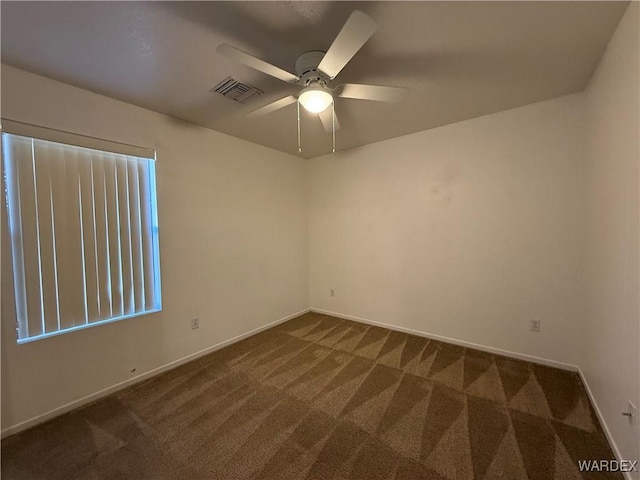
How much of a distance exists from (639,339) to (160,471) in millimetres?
2561

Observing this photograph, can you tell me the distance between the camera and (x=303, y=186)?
157 inches

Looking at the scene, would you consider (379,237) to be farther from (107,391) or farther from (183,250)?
(107,391)

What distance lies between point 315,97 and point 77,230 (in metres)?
2.07

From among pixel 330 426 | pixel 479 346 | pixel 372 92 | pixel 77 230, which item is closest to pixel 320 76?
pixel 372 92

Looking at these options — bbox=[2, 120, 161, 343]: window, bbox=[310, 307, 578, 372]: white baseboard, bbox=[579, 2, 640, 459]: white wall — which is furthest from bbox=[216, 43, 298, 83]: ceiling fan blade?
bbox=[310, 307, 578, 372]: white baseboard

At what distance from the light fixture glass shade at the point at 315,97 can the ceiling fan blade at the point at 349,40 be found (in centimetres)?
13

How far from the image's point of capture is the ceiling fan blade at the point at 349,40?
106 centimetres

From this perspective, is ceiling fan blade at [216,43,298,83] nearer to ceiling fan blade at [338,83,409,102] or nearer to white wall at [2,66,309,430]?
ceiling fan blade at [338,83,409,102]

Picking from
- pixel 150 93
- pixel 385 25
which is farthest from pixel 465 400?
pixel 150 93

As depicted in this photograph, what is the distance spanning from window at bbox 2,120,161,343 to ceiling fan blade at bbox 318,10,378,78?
6.15ft

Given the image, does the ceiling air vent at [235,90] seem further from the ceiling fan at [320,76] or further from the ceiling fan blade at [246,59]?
the ceiling fan blade at [246,59]

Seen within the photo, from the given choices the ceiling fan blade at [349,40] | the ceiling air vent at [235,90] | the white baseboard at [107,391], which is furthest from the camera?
the ceiling air vent at [235,90]

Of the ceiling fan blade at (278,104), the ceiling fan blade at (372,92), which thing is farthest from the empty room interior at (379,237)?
the ceiling fan blade at (278,104)

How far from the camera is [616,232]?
147cm
